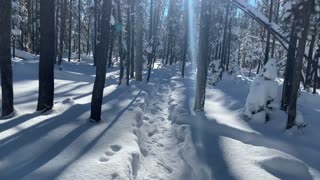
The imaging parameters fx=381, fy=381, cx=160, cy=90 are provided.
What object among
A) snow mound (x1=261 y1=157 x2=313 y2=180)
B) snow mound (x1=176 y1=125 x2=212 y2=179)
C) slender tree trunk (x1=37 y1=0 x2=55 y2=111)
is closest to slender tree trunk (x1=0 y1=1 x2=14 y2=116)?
slender tree trunk (x1=37 y1=0 x2=55 y2=111)

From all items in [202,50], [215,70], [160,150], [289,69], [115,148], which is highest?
[202,50]

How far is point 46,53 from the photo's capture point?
1142cm

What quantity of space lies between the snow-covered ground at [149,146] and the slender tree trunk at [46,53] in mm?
532

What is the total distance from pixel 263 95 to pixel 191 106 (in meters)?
4.00

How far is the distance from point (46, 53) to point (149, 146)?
4.21 m

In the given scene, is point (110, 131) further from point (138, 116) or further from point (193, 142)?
point (138, 116)

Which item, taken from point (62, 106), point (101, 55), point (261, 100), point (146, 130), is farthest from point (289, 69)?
point (62, 106)

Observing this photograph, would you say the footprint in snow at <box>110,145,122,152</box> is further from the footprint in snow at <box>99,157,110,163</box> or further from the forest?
the footprint in snow at <box>99,157,110,163</box>

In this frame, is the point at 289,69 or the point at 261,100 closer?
the point at 261,100

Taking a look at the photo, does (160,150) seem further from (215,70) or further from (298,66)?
(215,70)

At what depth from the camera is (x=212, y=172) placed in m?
7.98

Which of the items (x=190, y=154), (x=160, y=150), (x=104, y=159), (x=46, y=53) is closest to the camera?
(x=104, y=159)

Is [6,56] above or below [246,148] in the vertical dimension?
above

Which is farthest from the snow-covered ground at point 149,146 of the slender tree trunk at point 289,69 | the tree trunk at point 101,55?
the slender tree trunk at point 289,69
